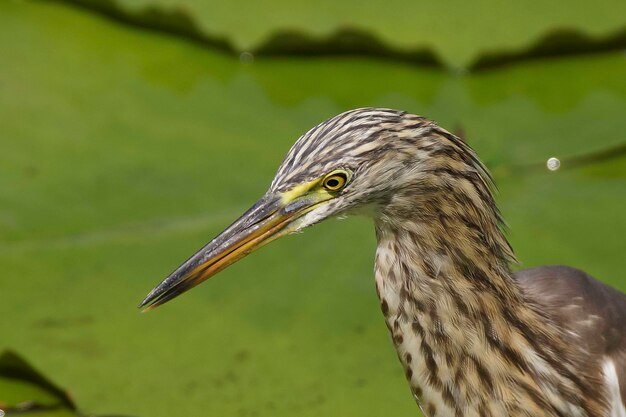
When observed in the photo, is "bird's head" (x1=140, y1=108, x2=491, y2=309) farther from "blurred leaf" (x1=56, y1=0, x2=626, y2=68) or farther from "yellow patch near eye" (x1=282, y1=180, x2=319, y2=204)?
"blurred leaf" (x1=56, y1=0, x2=626, y2=68)

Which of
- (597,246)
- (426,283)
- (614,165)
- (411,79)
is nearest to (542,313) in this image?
(426,283)

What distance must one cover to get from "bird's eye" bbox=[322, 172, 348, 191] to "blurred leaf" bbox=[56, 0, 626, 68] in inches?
77.1

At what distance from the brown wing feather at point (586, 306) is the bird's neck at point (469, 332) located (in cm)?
11

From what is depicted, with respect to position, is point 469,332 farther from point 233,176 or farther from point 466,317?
point 233,176

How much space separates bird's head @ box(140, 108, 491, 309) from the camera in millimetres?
2346

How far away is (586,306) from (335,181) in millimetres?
803

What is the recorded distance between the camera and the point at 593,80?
4.24 meters

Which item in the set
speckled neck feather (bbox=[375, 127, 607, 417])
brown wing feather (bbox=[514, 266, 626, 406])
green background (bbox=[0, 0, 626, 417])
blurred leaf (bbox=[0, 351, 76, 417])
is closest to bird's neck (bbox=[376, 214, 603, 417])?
speckled neck feather (bbox=[375, 127, 607, 417])

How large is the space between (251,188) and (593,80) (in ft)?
4.55

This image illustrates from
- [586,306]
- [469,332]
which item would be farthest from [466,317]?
[586,306]

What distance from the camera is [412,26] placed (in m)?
4.32

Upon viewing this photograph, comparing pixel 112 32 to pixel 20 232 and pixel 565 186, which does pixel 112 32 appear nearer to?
pixel 20 232

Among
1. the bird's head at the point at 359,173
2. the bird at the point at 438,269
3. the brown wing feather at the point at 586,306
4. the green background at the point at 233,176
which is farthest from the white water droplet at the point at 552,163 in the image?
the bird's head at the point at 359,173

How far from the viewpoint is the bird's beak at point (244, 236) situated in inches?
94.5
